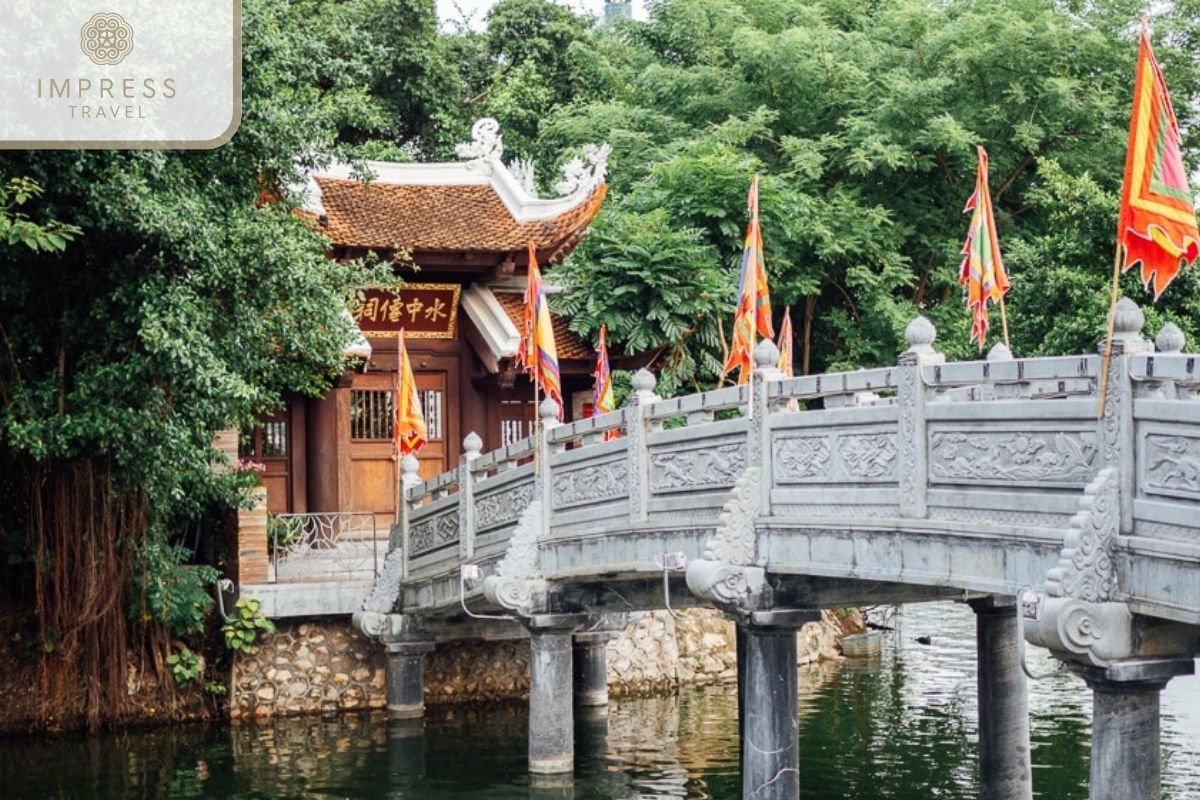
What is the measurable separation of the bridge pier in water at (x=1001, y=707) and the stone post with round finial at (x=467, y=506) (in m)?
5.31

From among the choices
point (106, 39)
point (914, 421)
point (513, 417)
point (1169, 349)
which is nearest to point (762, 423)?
point (914, 421)

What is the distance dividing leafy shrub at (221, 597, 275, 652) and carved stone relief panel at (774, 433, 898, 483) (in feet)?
29.2

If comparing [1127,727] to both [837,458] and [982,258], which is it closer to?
[837,458]

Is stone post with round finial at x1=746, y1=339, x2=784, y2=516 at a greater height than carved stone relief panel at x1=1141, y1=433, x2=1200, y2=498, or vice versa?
stone post with round finial at x1=746, y1=339, x2=784, y2=516

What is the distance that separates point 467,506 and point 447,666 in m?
3.85

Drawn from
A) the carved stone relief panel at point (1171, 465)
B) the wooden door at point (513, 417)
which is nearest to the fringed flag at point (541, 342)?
the wooden door at point (513, 417)

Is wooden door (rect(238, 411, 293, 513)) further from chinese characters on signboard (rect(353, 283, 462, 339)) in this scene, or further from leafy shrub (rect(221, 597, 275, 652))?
leafy shrub (rect(221, 597, 275, 652))

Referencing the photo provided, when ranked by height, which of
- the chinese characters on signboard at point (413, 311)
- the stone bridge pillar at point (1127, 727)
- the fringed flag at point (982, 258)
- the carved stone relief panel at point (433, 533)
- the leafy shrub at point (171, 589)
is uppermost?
the chinese characters on signboard at point (413, 311)

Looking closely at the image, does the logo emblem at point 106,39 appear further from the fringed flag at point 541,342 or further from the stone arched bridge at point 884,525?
the stone arched bridge at point 884,525

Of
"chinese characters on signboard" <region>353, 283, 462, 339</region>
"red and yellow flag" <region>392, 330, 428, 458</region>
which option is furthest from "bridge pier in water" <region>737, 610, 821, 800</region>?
"chinese characters on signboard" <region>353, 283, 462, 339</region>

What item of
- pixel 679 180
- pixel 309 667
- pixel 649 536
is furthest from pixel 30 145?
pixel 679 180

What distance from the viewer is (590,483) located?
14.7m

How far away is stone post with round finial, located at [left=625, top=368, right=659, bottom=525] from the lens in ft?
44.8

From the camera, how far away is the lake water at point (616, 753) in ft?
51.4
